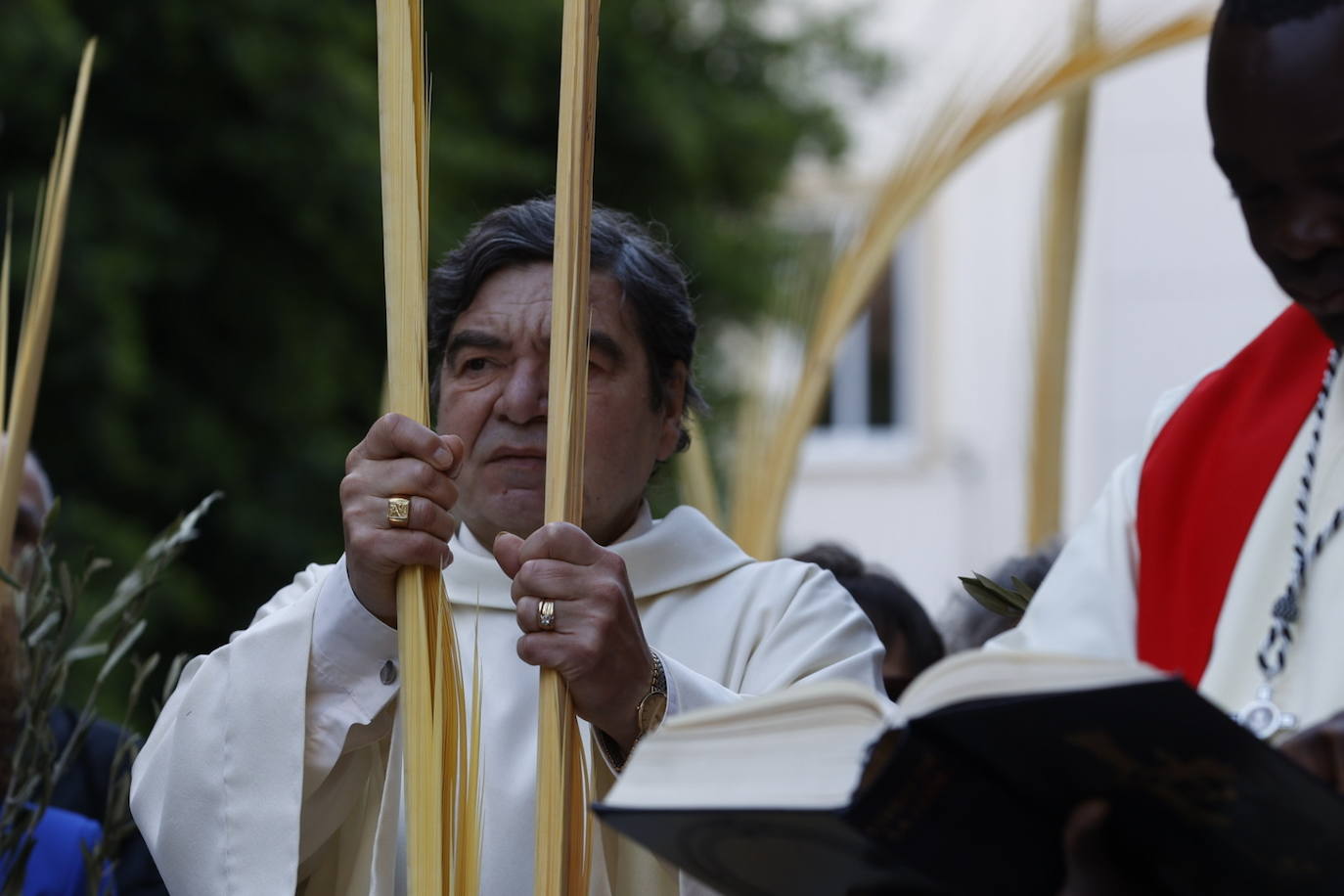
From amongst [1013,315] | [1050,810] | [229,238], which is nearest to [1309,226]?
[1050,810]

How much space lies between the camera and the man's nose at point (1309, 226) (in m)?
1.48

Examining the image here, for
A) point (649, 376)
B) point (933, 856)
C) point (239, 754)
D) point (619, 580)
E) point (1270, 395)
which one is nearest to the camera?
point (933, 856)

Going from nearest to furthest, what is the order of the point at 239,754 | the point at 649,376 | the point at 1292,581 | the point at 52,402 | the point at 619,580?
1. the point at 1292,581
2. the point at 619,580
3. the point at 239,754
4. the point at 649,376
5. the point at 52,402

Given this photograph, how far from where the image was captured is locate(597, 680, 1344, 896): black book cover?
1279mm

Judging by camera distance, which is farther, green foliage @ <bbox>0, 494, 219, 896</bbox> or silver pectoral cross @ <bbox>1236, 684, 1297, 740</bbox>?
green foliage @ <bbox>0, 494, 219, 896</bbox>

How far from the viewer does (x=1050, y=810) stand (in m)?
1.42

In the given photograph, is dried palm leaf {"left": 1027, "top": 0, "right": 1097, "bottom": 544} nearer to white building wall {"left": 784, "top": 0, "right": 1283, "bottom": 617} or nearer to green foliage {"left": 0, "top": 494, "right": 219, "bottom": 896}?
green foliage {"left": 0, "top": 494, "right": 219, "bottom": 896}

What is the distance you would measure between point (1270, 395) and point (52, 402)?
567 cm

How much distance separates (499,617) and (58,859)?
0.77 meters

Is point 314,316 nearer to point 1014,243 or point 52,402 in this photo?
point 52,402

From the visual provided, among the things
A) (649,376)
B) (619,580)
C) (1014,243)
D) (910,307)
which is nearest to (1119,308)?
(1014,243)

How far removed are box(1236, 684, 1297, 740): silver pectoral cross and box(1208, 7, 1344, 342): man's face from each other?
30cm

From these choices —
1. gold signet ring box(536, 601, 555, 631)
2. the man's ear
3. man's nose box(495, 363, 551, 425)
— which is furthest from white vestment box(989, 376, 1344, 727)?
the man's ear

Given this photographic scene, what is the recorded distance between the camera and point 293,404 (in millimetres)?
7242
